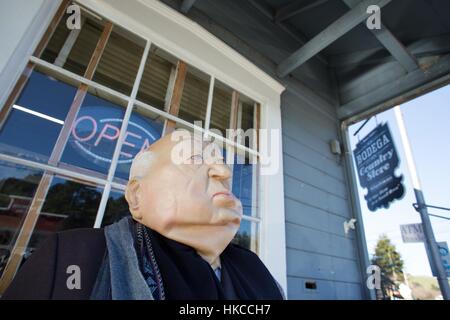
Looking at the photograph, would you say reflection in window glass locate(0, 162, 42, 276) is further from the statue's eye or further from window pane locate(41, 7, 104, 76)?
the statue's eye

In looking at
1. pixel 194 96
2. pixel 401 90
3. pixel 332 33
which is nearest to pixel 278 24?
pixel 332 33

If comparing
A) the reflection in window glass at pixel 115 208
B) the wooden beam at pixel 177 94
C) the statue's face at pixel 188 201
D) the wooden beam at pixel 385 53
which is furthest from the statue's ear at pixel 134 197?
the wooden beam at pixel 385 53

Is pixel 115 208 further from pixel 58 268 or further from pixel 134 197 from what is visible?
pixel 58 268

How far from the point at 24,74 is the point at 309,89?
7.45 feet

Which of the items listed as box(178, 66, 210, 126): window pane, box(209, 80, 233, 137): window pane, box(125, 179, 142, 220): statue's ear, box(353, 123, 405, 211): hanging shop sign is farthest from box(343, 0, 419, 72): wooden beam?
box(125, 179, 142, 220): statue's ear

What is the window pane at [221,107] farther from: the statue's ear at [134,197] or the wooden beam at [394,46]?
the wooden beam at [394,46]

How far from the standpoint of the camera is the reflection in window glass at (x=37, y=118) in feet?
3.08

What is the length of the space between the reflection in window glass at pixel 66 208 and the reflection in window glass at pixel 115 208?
1.8 inches

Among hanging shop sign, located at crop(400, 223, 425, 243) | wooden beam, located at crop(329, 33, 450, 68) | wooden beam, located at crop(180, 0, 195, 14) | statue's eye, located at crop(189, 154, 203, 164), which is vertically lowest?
statue's eye, located at crop(189, 154, 203, 164)

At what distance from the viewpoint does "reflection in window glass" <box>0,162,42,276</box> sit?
827 millimetres

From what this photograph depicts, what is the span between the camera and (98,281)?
49 centimetres

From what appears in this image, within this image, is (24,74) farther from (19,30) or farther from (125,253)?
(125,253)

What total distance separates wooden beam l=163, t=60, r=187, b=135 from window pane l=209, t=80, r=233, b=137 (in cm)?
25

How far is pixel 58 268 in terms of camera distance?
50cm
